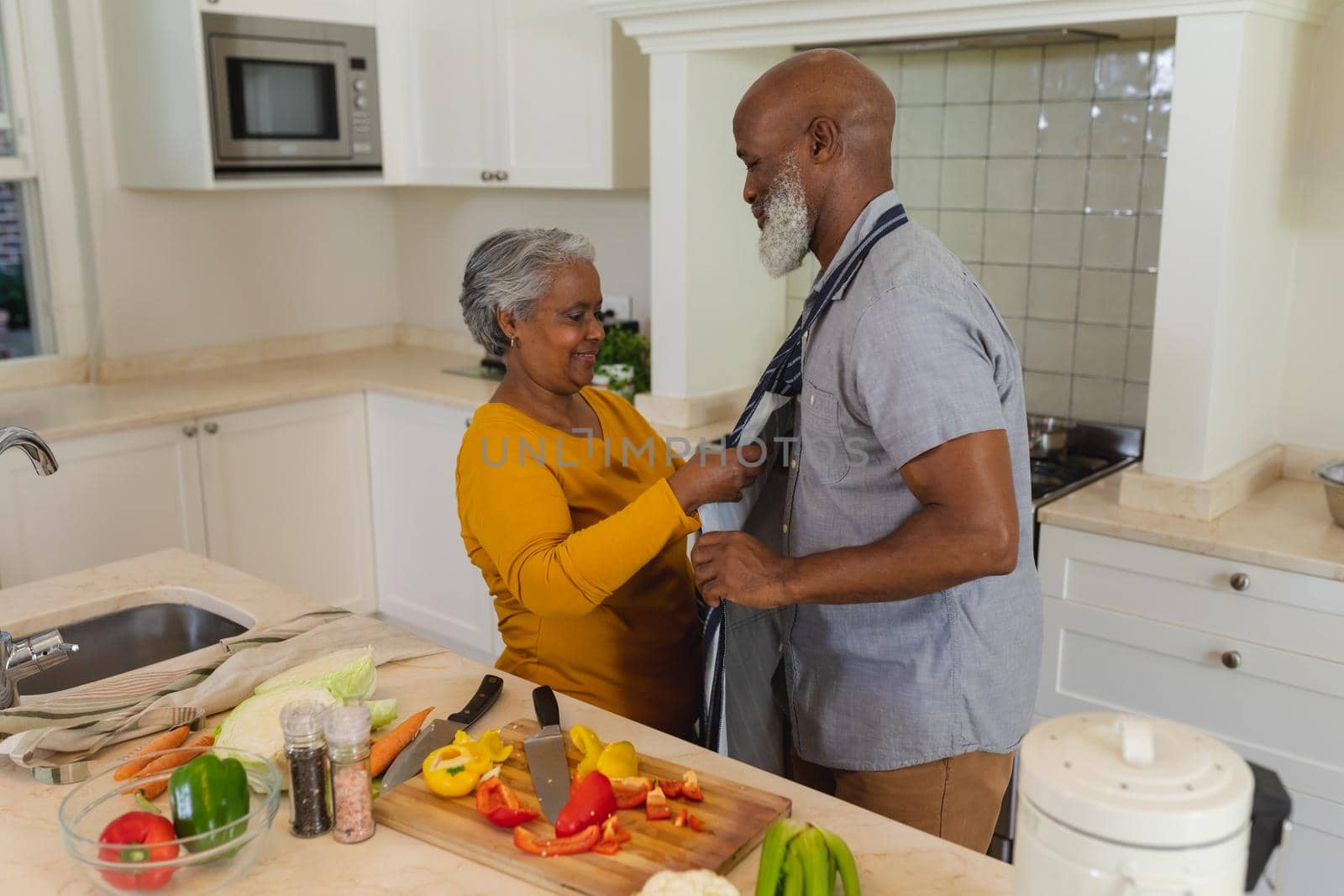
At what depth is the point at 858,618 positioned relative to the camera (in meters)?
1.57

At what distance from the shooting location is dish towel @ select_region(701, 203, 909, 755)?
1624 millimetres

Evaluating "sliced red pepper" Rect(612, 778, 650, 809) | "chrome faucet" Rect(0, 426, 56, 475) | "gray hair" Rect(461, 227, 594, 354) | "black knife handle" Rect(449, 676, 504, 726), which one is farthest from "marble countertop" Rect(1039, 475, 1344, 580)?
"chrome faucet" Rect(0, 426, 56, 475)

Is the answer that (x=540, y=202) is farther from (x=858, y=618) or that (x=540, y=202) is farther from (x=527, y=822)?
(x=527, y=822)

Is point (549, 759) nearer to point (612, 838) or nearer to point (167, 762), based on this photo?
point (612, 838)

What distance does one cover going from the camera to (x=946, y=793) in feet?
5.14

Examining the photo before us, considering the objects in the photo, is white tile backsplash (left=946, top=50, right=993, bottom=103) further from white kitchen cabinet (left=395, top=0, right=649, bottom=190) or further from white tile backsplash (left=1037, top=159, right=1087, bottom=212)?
white kitchen cabinet (left=395, top=0, right=649, bottom=190)

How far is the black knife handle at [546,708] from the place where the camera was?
1416mm

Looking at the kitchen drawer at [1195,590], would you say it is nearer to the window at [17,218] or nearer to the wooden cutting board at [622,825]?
the wooden cutting board at [622,825]

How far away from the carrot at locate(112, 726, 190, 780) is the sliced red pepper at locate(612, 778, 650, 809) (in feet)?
1.73

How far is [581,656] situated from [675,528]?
0.30 meters

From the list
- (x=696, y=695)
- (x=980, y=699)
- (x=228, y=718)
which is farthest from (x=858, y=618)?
(x=228, y=718)

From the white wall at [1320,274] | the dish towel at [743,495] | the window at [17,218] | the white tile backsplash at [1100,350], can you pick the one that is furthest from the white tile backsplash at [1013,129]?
the window at [17,218]

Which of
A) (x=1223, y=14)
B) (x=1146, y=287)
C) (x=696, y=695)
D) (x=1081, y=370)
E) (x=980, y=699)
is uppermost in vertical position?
(x=1223, y=14)

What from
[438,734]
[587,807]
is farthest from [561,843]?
[438,734]
